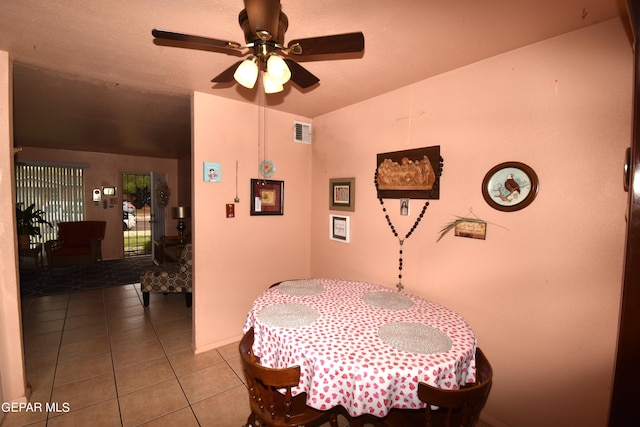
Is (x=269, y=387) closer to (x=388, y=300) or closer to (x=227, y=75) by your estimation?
(x=388, y=300)

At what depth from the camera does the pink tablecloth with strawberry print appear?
1.17m

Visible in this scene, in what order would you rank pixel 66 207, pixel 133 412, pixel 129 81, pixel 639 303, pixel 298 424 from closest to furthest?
pixel 639 303 < pixel 298 424 < pixel 133 412 < pixel 129 81 < pixel 66 207

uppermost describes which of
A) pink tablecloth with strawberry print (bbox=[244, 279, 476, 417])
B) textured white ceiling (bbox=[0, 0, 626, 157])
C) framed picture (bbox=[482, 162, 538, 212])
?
textured white ceiling (bbox=[0, 0, 626, 157])

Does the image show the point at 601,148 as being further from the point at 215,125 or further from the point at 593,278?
the point at 215,125

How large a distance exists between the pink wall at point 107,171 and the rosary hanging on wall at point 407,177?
6.22m

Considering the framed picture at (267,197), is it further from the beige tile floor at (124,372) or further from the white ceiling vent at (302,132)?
the beige tile floor at (124,372)

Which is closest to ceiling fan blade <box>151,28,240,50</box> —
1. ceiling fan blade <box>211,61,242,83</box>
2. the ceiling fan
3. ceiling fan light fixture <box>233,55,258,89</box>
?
the ceiling fan

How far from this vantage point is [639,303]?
0.54m

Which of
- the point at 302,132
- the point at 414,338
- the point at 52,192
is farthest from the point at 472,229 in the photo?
the point at 52,192

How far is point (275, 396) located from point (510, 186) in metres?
1.85

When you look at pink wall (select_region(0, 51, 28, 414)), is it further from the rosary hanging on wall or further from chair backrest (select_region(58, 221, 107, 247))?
chair backrest (select_region(58, 221, 107, 247))

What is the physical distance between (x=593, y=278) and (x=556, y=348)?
46 cm

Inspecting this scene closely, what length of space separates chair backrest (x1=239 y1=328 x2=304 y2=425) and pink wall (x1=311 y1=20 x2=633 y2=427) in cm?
136

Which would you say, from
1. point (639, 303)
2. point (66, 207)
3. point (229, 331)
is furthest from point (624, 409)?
point (66, 207)
